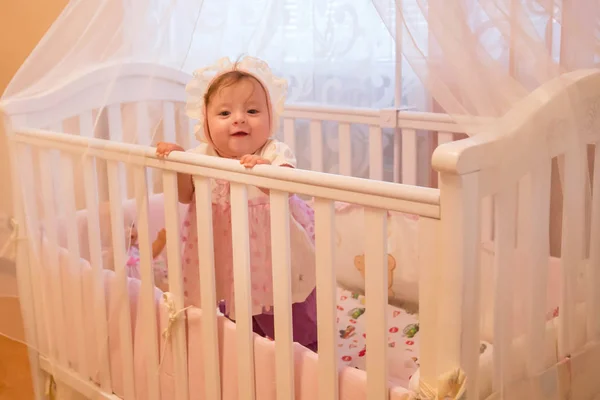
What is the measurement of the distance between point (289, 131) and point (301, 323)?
73cm

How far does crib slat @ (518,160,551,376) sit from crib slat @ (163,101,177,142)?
1.21m

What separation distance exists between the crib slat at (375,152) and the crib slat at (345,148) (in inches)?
2.9

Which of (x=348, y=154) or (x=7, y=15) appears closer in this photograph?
(x=348, y=154)

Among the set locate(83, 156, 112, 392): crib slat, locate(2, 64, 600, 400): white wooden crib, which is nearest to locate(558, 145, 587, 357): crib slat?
locate(2, 64, 600, 400): white wooden crib

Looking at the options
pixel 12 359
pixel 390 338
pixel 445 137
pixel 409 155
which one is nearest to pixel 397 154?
pixel 409 155

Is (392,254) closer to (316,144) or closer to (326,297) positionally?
(316,144)

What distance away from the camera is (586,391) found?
1397 mm

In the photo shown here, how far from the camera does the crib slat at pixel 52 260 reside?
1819mm

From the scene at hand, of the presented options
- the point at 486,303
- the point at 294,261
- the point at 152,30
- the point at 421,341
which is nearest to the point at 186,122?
the point at 152,30

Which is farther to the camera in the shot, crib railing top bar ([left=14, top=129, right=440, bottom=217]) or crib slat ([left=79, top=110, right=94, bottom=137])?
crib slat ([left=79, top=110, right=94, bottom=137])

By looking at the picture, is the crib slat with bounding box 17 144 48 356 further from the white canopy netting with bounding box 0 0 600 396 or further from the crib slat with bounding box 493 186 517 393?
the crib slat with bounding box 493 186 517 393

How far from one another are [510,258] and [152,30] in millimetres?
884

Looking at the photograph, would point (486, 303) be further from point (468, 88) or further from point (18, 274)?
point (18, 274)

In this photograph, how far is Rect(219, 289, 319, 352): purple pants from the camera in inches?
66.4
